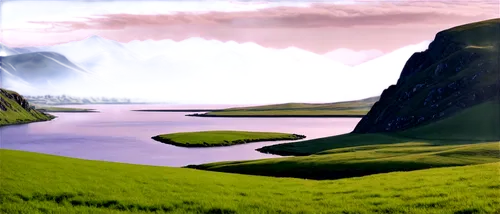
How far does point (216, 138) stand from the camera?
16362 cm

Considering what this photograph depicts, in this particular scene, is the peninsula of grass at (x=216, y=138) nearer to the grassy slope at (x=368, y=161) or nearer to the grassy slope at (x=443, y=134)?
the grassy slope at (x=443, y=134)

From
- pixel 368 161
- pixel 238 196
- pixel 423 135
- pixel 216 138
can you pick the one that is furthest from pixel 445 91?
pixel 238 196

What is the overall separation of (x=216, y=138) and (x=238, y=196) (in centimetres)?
13440

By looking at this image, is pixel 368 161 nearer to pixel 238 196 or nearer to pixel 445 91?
pixel 238 196

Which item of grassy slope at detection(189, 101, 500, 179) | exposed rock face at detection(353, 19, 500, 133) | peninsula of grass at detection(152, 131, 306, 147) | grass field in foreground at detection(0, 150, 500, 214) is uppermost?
exposed rock face at detection(353, 19, 500, 133)

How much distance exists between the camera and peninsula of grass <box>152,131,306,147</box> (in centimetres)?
15355

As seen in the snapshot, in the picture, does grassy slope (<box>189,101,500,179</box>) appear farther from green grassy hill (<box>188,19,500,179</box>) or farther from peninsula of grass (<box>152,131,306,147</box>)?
peninsula of grass (<box>152,131,306,147</box>)

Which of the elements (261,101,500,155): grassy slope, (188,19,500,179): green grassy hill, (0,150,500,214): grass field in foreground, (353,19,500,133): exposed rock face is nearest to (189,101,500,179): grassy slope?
(188,19,500,179): green grassy hill

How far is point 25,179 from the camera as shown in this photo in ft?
112

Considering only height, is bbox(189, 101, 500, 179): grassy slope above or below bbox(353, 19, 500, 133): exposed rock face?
below

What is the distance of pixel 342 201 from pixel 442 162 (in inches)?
1852

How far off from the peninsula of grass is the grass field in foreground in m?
116

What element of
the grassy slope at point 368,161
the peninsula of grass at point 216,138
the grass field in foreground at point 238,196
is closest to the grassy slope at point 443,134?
the grassy slope at point 368,161

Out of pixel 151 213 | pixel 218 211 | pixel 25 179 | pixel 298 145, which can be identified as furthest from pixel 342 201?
pixel 298 145
